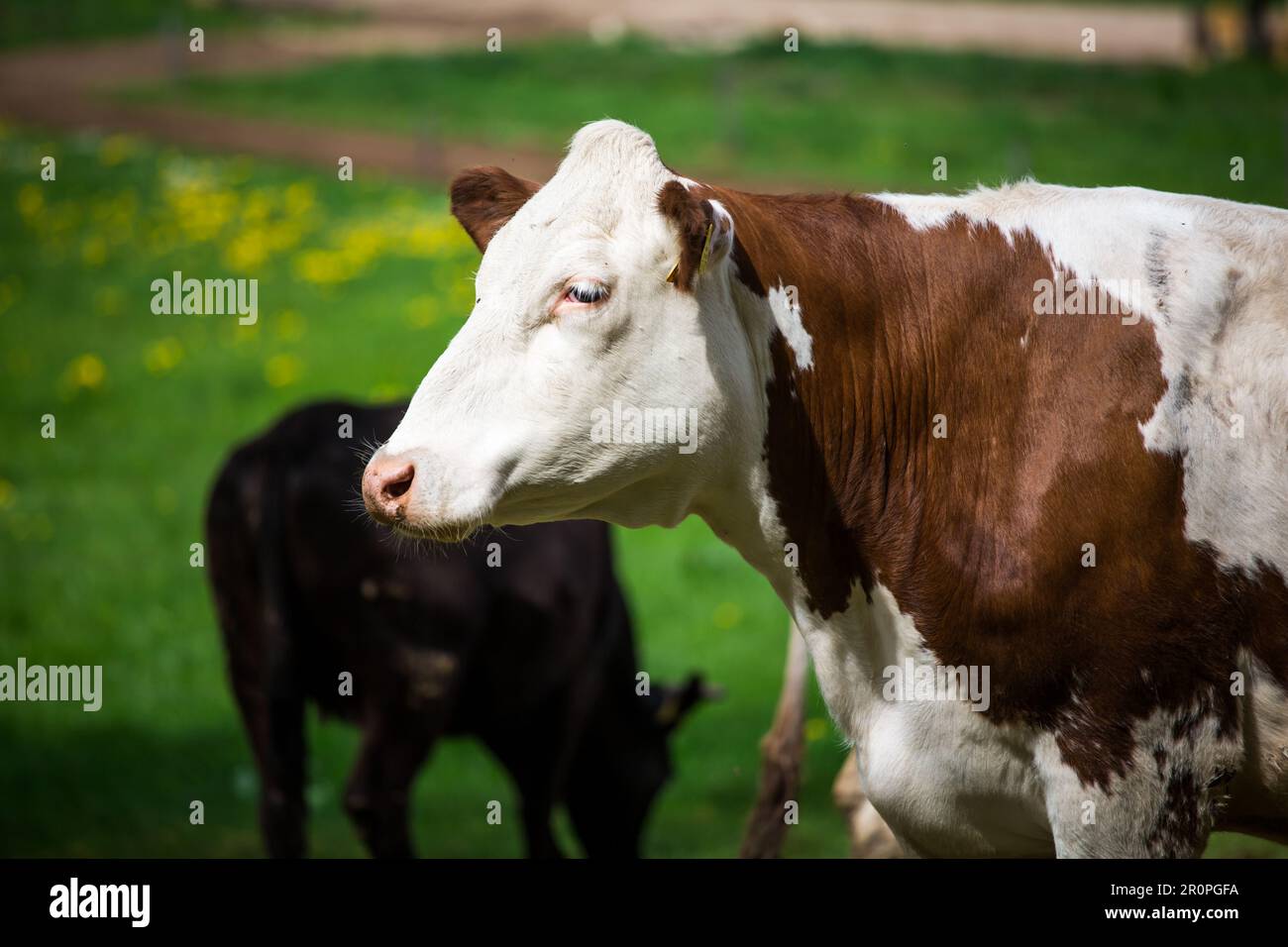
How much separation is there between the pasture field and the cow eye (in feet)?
13.8

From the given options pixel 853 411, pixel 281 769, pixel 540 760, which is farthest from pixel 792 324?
pixel 540 760

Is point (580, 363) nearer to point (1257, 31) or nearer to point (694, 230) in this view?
point (694, 230)

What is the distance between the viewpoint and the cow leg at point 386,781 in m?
6.52

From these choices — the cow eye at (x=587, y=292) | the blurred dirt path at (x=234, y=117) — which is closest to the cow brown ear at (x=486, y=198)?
the cow eye at (x=587, y=292)

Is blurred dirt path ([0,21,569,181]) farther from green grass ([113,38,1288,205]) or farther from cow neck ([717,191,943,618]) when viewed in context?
cow neck ([717,191,943,618])

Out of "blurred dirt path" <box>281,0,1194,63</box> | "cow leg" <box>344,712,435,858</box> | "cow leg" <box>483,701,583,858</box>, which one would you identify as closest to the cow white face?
"cow leg" <box>344,712,435,858</box>

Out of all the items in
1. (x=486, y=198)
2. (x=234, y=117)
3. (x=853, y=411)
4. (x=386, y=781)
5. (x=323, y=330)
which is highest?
(x=234, y=117)

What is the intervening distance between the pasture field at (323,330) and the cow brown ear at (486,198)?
4.23 metres

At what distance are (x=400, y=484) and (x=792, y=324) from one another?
993mm

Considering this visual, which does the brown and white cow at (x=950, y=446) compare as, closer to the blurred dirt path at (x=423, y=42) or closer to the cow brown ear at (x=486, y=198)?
the cow brown ear at (x=486, y=198)

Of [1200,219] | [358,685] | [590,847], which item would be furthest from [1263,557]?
[590,847]

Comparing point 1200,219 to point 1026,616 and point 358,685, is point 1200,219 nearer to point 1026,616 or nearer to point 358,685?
point 1026,616

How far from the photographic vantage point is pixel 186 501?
12.9 metres

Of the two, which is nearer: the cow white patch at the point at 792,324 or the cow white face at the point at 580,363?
the cow white face at the point at 580,363
